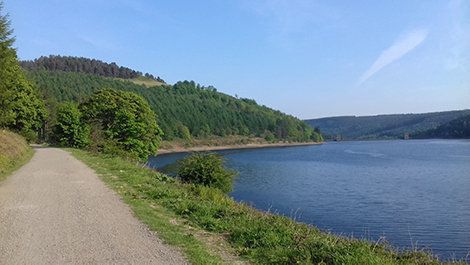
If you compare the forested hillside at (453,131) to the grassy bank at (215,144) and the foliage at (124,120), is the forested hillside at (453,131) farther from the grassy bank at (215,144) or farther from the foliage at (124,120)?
the foliage at (124,120)

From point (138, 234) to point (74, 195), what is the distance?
193 inches

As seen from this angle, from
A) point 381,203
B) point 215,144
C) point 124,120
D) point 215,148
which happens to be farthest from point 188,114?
point 381,203

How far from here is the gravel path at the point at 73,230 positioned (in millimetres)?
5312

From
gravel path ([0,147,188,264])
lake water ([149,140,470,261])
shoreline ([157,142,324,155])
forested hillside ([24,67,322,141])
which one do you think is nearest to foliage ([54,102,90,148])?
lake water ([149,140,470,261])

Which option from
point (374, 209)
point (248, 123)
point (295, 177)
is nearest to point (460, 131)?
point (248, 123)

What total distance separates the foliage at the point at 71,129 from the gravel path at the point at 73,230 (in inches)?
1294

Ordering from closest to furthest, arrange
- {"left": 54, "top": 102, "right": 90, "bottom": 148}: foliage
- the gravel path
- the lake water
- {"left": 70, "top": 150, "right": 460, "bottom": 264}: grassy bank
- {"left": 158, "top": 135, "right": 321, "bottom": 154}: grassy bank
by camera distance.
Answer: the gravel path < {"left": 70, "top": 150, "right": 460, "bottom": 264}: grassy bank < the lake water < {"left": 54, "top": 102, "right": 90, "bottom": 148}: foliage < {"left": 158, "top": 135, "right": 321, "bottom": 154}: grassy bank

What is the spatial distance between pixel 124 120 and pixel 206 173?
2263cm

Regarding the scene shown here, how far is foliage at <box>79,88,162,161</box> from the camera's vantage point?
121ft

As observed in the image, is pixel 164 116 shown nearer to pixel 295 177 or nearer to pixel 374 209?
pixel 295 177

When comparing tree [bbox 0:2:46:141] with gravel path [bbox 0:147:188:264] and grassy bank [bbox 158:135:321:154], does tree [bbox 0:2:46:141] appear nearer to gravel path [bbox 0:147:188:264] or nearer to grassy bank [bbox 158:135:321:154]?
gravel path [bbox 0:147:188:264]

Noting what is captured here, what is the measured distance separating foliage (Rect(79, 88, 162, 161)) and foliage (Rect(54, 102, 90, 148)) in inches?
52.0

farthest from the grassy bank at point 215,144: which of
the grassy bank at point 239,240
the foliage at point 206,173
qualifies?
the grassy bank at point 239,240

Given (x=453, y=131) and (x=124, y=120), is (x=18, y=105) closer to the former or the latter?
(x=124, y=120)
